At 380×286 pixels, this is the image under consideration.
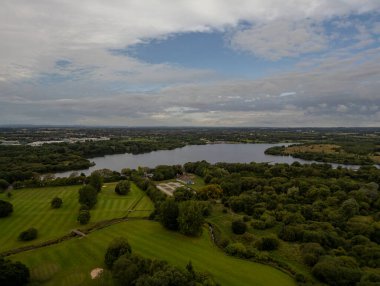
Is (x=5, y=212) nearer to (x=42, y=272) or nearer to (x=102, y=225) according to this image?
(x=102, y=225)

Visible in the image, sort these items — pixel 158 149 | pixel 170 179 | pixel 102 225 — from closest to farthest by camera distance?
pixel 102 225 < pixel 170 179 < pixel 158 149

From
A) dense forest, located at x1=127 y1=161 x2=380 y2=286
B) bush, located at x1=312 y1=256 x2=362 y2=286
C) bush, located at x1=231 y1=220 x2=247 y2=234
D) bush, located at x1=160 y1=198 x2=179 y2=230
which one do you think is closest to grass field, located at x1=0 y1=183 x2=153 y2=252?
dense forest, located at x1=127 y1=161 x2=380 y2=286

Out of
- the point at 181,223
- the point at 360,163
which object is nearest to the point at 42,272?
the point at 181,223

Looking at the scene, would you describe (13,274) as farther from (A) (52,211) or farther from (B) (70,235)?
(A) (52,211)

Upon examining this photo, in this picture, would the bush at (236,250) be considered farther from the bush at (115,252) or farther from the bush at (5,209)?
the bush at (5,209)

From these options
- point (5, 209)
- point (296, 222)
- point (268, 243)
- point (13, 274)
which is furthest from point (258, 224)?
point (5, 209)

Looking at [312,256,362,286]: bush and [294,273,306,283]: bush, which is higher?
[312,256,362,286]: bush

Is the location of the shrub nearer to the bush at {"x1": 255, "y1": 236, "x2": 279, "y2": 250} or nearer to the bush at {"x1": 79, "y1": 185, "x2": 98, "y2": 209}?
the bush at {"x1": 255, "y1": 236, "x2": 279, "y2": 250}
